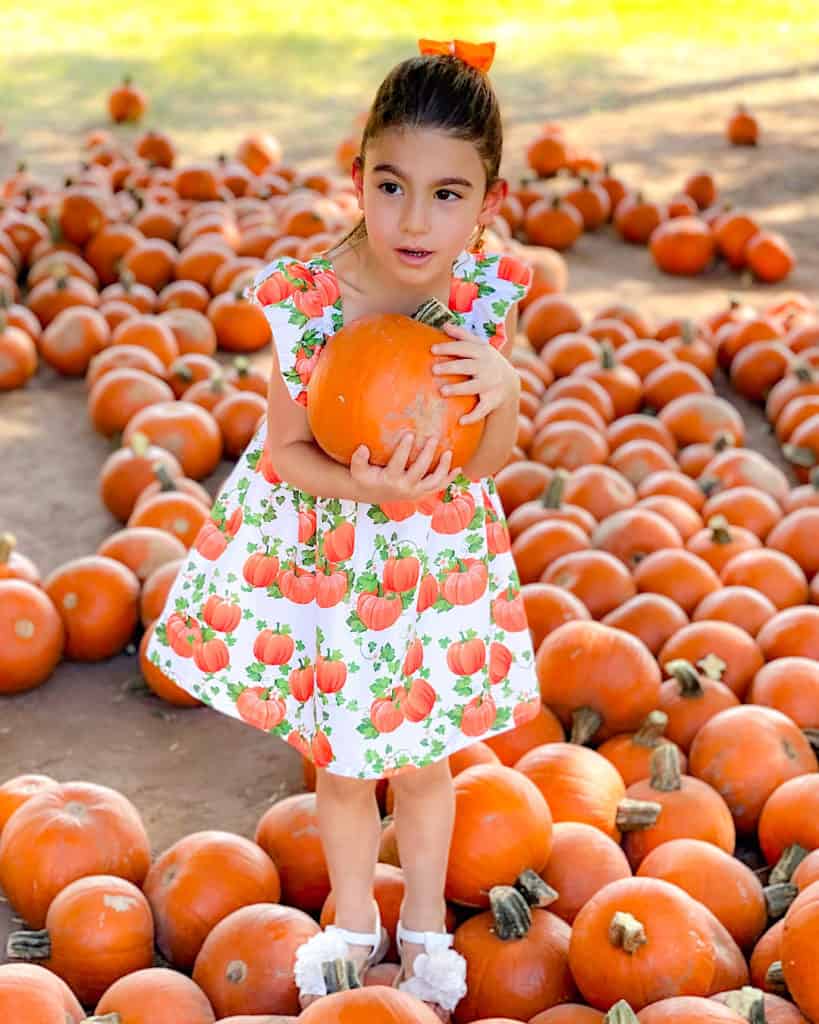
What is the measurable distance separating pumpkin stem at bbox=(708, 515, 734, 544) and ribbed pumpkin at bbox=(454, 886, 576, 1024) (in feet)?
5.78

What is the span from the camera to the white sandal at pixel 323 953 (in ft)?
8.34

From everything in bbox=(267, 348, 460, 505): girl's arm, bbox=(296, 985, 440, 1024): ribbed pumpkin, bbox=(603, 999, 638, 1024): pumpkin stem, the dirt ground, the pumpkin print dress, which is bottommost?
the dirt ground

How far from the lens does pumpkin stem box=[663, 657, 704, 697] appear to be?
345 centimetres

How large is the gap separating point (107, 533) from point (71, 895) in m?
2.15

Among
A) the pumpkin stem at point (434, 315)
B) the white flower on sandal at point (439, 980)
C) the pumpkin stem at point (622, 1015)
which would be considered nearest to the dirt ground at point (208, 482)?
the white flower on sandal at point (439, 980)

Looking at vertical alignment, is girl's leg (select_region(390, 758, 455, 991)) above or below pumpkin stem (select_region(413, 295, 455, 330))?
below

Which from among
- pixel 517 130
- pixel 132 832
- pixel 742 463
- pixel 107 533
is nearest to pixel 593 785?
pixel 132 832

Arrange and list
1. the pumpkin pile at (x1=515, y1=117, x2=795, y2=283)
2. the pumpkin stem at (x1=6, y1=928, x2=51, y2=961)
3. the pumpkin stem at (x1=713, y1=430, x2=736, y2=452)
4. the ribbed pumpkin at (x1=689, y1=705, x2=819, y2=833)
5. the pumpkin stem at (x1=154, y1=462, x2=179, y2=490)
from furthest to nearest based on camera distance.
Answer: the pumpkin pile at (x1=515, y1=117, x2=795, y2=283), the pumpkin stem at (x1=713, y1=430, x2=736, y2=452), the pumpkin stem at (x1=154, y1=462, x2=179, y2=490), the ribbed pumpkin at (x1=689, y1=705, x2=819, y2=833), the pumpkin stem at (x1=6, y1=928, x2=51, y2=961)

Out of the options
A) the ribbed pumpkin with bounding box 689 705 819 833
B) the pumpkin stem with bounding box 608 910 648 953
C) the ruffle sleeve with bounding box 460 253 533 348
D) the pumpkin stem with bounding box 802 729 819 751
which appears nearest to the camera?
the pumpkin stem with bounding box 608 910 648 953

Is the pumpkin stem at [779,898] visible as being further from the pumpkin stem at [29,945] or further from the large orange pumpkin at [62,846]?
the pumpkin stem at [29,945]

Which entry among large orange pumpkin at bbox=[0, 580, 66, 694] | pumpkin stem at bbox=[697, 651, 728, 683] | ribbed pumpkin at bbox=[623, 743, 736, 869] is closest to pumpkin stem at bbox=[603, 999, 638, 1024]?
ribbed pumpkin at bbox=[623, 743, 736, 869]

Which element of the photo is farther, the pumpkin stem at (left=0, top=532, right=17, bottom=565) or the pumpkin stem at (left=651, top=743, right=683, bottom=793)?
the pumpkin stem at (left=0, top=532, right=17, bottom=565)

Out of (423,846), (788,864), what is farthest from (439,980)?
(788,864)

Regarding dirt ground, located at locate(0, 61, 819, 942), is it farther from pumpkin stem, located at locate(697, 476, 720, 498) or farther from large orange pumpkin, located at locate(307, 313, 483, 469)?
large orange pumpkin, located at locate(307, 313, 483, 469)
